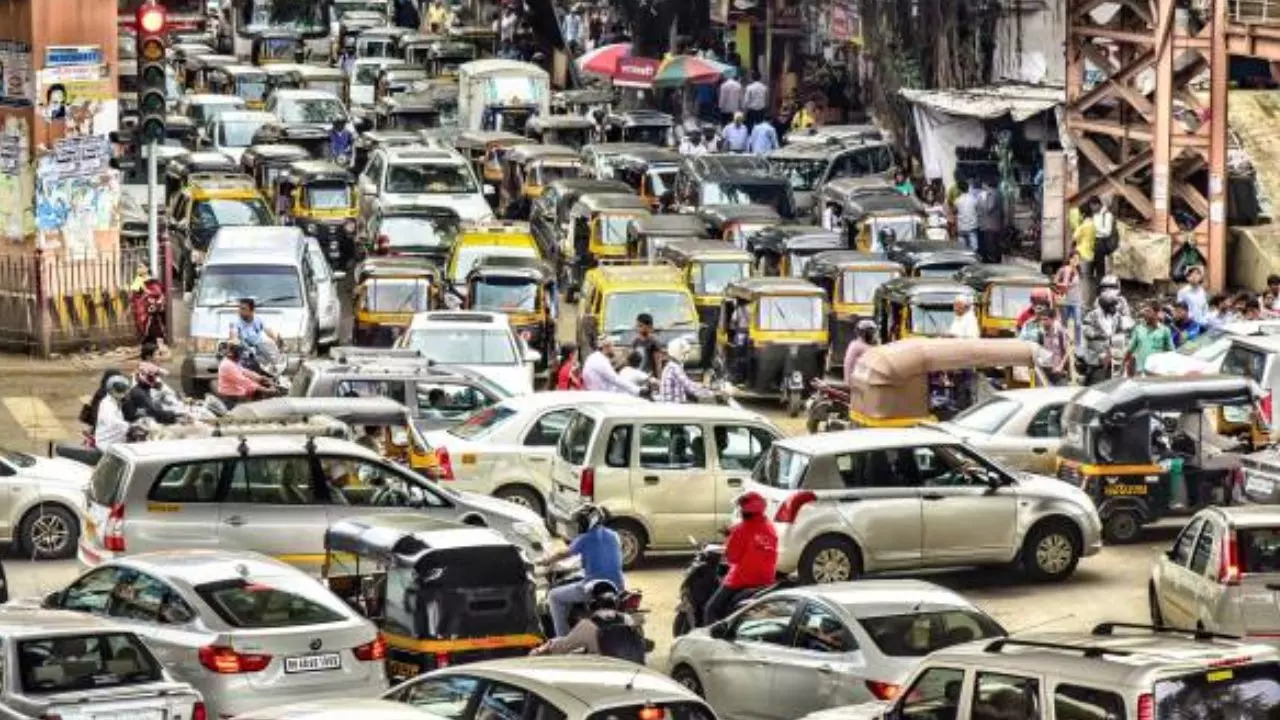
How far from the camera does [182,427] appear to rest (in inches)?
1075

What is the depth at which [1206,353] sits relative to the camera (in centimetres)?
3412

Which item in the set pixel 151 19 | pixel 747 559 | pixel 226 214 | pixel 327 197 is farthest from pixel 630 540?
pixel 327 197

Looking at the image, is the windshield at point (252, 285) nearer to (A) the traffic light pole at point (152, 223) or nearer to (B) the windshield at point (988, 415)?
(A) the traffic light pole at point (152, 223)

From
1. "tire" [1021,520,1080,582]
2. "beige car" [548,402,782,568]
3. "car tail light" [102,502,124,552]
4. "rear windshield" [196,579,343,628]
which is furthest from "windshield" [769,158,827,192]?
"rear windshield" [196,579,343,628]

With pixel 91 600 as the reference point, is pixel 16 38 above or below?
above

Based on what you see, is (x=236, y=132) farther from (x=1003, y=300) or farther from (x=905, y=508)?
(x=905, y=508)

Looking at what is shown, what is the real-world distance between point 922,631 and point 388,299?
19.8m

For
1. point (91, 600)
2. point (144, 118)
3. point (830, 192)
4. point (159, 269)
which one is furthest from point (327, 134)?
point (91, 600)

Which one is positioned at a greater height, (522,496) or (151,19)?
(151,19)

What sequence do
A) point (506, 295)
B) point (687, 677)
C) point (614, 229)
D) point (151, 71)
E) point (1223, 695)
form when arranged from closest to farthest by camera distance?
point (1223, 695)
point (687, 677)
point (151, 71)
point (506, 295)
point (614, 229)

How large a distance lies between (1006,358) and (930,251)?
982 centimetres

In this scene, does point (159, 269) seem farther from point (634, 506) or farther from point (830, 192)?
point (634, 506)

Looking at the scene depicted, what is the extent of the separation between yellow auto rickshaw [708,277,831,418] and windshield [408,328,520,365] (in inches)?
137

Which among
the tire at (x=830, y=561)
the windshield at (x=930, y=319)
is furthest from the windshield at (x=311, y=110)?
the tire at (x=830, y=561)
